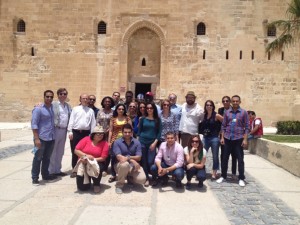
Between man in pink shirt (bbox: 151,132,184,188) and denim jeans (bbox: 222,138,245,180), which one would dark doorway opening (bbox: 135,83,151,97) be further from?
man in pink shirt (bbox: 151,132,184,188)

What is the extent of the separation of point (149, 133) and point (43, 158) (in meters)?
1.96

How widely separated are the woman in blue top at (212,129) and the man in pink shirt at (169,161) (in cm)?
100

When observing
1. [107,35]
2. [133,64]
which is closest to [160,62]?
[133,64]

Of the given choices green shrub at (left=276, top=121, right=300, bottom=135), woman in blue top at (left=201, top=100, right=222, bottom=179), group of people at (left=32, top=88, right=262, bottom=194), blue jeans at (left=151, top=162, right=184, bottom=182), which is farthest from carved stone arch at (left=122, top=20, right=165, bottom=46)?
blue jeans at (left=151, top=162, right=184, bottom=182)

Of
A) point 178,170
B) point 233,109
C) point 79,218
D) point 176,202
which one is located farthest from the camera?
point 233,109

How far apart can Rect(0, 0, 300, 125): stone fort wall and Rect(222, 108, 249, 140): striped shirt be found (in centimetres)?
1067

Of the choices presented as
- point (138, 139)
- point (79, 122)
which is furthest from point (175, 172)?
point (79, 122)

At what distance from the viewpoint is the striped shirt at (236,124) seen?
6074 mm

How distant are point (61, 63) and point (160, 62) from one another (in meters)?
5.11

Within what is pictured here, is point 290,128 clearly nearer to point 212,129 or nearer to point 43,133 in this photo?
point 212,129

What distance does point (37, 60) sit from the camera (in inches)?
664

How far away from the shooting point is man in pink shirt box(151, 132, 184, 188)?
5473 millimetres

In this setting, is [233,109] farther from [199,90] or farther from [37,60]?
[37,60]

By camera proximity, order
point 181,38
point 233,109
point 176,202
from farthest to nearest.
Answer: point 181,38
point 233,109
point 176,202
